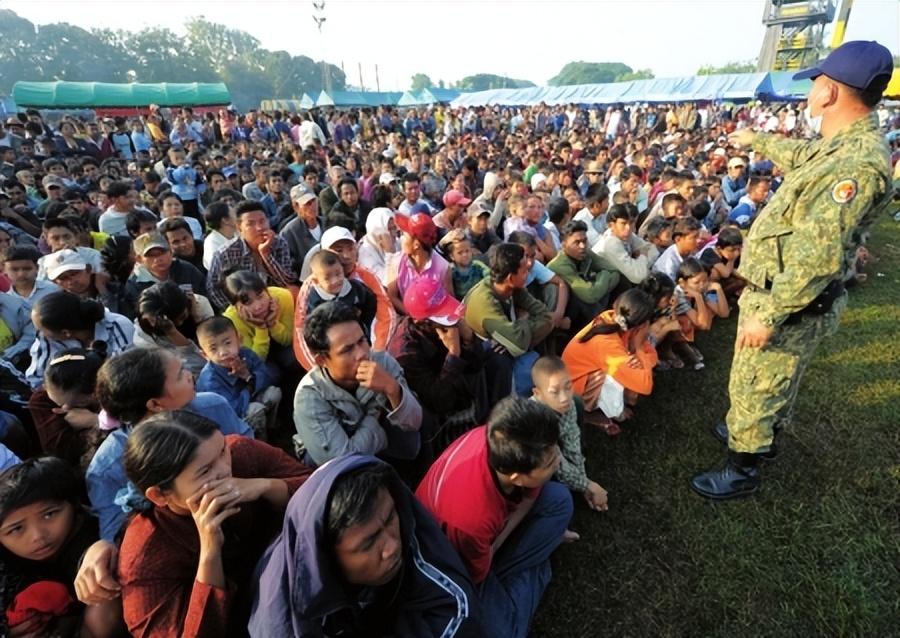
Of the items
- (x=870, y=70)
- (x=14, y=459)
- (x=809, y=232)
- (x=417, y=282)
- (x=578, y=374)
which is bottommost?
(x=578, y=374)

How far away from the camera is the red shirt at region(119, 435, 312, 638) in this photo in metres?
1.47

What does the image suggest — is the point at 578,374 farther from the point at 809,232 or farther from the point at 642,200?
the point at 642,200

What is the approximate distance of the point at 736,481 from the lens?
9.38 ft

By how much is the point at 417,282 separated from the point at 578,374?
1308 millimetres

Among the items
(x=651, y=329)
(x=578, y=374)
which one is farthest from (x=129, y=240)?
(x=651, y=329)

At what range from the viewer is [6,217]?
6.07 m

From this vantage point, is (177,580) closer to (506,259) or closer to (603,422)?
(506,259)

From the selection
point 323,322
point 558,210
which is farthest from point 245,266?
point 558,210

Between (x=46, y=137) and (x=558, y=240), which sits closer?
(x=558, y=240)

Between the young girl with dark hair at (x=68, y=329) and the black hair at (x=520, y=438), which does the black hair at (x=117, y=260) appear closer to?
the young girl with dark hair at (x=68, y=329)

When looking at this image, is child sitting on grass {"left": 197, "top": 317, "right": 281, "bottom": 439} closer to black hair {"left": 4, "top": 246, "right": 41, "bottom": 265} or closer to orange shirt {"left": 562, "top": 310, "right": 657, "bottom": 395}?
black hair {"left": 4, "top": 246, "right": 41, "bottom": 265}

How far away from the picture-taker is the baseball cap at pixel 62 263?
3.48m

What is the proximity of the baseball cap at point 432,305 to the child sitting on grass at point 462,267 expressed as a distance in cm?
86

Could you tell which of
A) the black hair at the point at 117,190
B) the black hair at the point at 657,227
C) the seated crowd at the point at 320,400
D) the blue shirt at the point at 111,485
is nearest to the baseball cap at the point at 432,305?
the seated crowd at the point at 320,400
